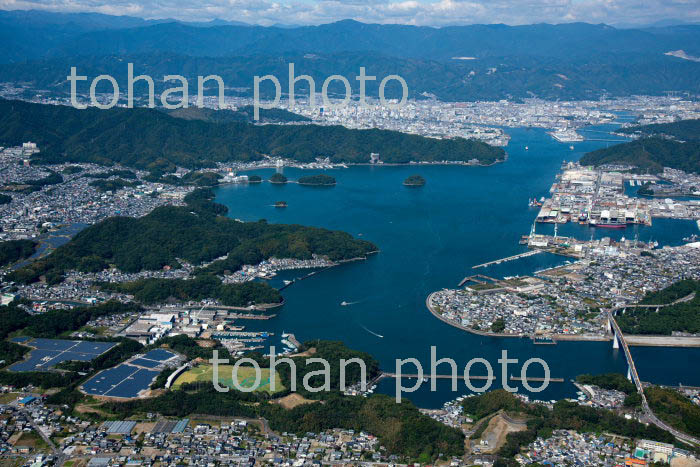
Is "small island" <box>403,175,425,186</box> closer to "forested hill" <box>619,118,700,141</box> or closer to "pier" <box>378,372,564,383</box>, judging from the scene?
"forested hill" <box>619,118,700,141</box>

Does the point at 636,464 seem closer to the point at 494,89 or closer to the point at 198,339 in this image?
the point at 198,339

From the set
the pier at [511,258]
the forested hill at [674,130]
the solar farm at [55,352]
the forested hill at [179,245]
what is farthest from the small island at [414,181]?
the solar farm at [55,352]

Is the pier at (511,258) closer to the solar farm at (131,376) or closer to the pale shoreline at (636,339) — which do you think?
the pale shoreline at (636,339)

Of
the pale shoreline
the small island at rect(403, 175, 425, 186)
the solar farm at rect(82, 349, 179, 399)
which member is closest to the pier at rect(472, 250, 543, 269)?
the pale shoreline

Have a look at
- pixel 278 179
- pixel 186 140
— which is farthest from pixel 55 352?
pixel 186 140

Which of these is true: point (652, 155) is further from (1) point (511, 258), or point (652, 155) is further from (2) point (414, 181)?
(1) point (511, 258)

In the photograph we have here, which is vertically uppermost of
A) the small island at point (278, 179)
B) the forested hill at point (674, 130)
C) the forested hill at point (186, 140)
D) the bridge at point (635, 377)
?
the forested hill at point (674, 130)

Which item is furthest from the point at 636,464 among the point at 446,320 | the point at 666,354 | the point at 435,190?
the point at 435,190
